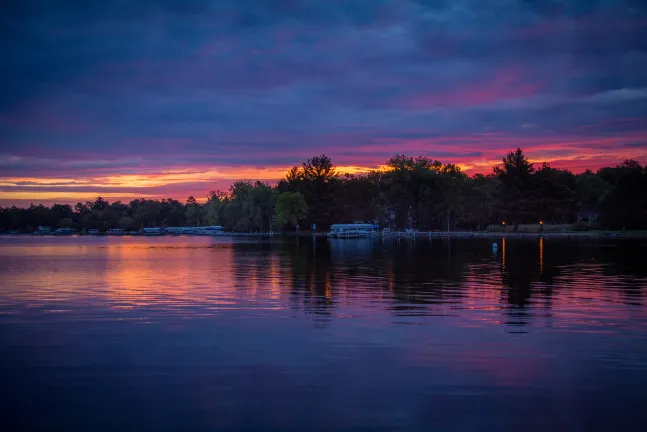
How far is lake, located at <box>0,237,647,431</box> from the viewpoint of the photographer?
10.8 metres

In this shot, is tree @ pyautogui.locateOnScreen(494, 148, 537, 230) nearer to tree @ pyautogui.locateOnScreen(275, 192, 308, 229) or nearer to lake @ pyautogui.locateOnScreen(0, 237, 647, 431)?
tree @ pyautogui.locateOnScreen(275, 192, 308, 229)

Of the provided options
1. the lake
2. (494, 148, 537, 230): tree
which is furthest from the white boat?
the lake

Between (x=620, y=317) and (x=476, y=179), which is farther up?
(x=476, y=179)

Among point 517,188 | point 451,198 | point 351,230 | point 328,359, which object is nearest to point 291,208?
point 351,230

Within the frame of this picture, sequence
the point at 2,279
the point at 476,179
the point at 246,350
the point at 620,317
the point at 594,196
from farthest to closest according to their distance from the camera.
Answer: the point at 476,179
the point at 594,196
the point at 2,279
the point at 620,317
the point at 246,350

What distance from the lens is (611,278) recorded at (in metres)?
33.9

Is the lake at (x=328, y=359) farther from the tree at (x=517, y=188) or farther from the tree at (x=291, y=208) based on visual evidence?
the tree at (x=291, y=208)

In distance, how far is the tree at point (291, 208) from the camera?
553 ft

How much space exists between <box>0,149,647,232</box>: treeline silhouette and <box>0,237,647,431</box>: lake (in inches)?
3928

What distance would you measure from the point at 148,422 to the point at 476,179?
553 feet

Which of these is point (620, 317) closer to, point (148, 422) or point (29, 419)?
point (148, 422)

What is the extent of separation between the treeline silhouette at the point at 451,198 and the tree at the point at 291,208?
0.29 m

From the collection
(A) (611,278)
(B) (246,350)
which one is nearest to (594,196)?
(A) (611,278)

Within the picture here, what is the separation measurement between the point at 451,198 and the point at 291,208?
1874 inches
